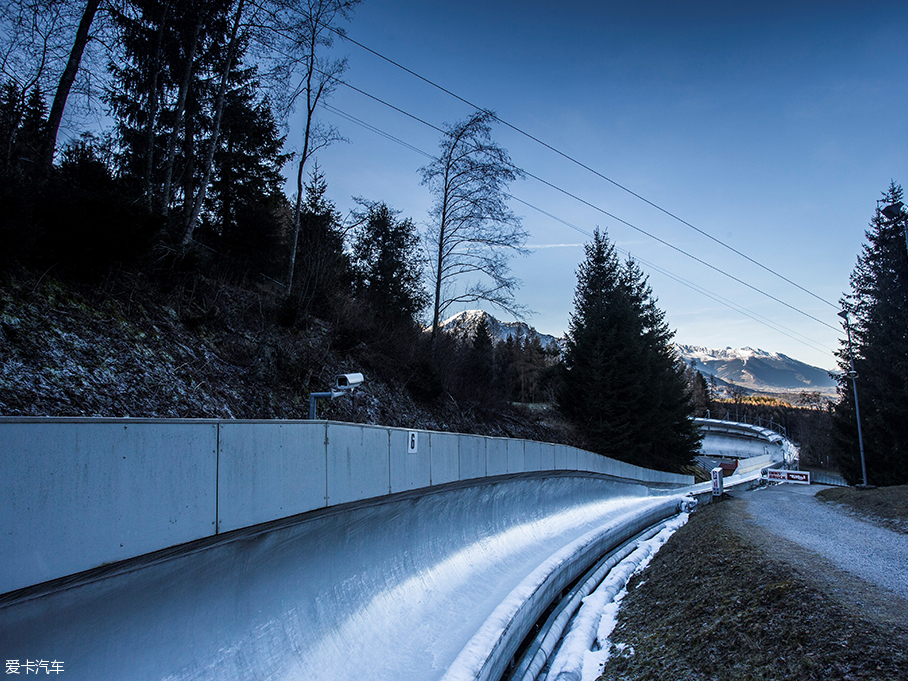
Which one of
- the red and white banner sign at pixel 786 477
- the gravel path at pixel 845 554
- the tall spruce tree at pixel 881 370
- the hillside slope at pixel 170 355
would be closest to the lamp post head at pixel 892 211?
the tall spruce tree at pixel 881 370

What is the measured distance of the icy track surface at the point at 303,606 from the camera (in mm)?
2326

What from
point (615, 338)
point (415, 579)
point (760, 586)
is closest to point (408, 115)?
point (415, 579)

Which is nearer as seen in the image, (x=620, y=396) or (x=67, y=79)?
(x=67, y=79)

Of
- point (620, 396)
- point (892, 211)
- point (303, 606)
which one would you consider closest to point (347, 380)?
point (303, 606)

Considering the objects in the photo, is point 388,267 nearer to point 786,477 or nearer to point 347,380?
point 347,380

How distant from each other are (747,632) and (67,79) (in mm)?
12820

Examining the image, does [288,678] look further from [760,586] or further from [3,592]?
[760,586]

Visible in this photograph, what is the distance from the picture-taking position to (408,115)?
36.9 feet

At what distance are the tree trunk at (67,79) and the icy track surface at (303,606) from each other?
789 centimetres

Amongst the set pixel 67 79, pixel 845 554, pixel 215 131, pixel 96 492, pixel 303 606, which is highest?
pixel 215 131

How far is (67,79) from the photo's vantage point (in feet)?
28.4

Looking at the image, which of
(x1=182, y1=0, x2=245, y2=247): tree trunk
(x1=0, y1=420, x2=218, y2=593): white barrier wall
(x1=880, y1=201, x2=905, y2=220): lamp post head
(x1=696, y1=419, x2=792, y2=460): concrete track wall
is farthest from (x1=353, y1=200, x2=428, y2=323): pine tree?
(x1=696, y1=419, x2=792, y2=460): concrete track wall

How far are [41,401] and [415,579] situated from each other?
4.36m

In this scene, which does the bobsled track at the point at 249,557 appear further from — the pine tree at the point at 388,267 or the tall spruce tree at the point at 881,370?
the tall spruce tree at the point at 881,370
